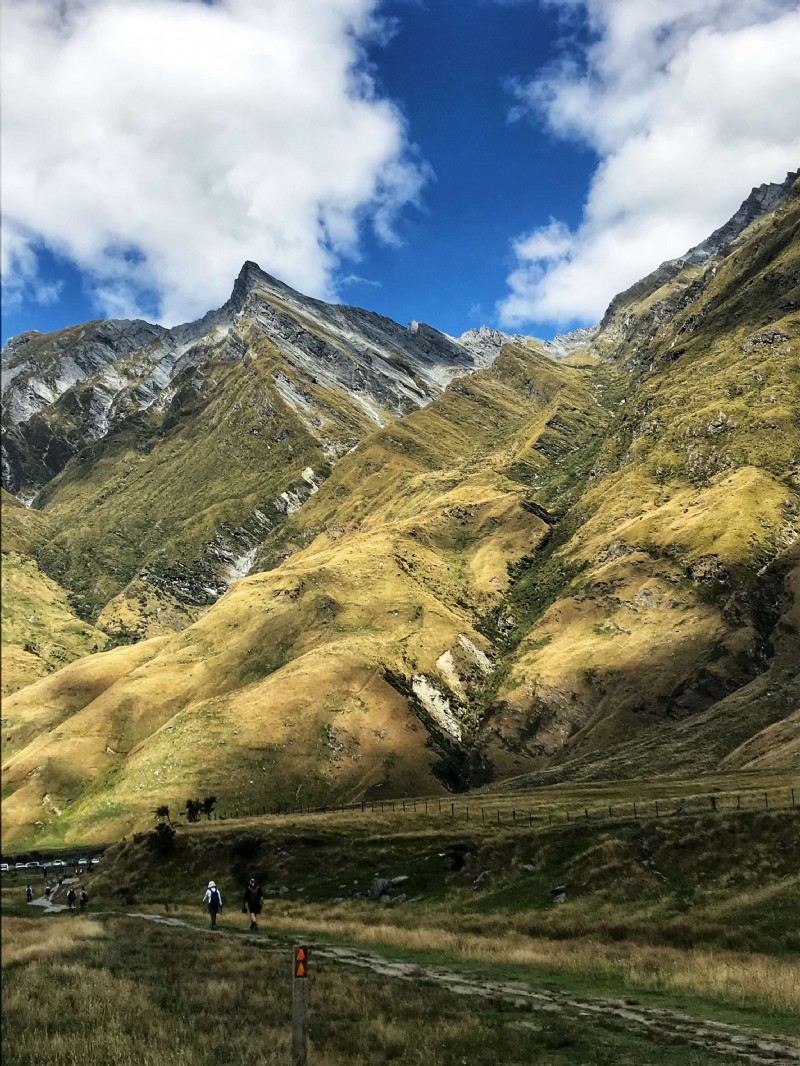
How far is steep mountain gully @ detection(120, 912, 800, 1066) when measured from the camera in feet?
58.6

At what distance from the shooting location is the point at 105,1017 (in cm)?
1405

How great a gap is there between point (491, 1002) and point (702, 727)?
131393 millimetres

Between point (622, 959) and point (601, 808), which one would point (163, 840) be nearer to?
point (601, 808)

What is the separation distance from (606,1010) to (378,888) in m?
40.2

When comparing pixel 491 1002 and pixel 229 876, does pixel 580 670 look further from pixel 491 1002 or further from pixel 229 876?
pixel 491 1002

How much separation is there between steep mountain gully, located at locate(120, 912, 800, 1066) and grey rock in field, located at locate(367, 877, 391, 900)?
27.1 meters

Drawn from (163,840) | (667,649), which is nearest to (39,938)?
(163,840)

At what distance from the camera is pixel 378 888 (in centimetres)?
5878

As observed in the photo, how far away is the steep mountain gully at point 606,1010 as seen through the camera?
17.9m

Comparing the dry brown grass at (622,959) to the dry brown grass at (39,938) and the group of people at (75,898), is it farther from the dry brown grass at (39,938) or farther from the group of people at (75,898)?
the group of people at (75,898)

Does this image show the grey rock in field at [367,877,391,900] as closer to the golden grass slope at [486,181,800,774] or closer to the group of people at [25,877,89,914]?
the group of people at [25,877,89,914]

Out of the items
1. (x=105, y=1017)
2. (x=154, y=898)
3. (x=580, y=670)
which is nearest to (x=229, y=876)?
(x=154, y=898)

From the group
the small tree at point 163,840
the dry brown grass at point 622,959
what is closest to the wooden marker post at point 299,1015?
the dry brown grass at point 622,959

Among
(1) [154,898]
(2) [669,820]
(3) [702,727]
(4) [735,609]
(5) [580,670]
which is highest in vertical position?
(4) [735,609]
